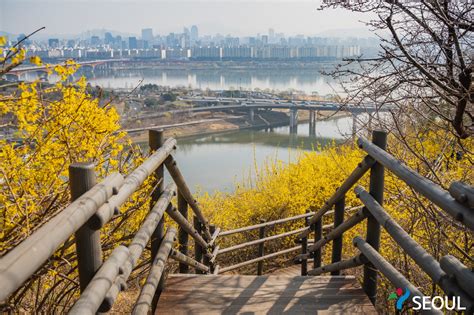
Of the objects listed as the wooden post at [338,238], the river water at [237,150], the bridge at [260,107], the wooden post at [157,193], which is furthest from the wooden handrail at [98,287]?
the bridge at [260,107]

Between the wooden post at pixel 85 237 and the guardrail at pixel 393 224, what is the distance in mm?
1006

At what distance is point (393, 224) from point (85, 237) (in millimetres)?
1286

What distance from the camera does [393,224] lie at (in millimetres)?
1846

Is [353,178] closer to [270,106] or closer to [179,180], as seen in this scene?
[179,180]

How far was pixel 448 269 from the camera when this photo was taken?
1241 mm

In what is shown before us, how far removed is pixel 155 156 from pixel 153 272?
52 centimetres

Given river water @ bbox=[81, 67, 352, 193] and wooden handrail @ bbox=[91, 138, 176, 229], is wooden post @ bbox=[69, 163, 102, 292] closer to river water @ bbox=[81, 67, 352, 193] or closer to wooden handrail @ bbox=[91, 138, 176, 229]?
wooden handrail @ bbox=[91, 138, 176, 229]

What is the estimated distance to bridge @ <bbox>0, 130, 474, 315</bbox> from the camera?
1.04 metres

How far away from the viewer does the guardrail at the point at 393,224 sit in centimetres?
121

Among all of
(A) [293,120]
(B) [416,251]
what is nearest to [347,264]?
(B) [416,251]

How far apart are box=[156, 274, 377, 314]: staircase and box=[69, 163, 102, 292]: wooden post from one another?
1143mm

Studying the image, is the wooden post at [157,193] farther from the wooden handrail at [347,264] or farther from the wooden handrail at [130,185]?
the wooden handrail at [347,264]

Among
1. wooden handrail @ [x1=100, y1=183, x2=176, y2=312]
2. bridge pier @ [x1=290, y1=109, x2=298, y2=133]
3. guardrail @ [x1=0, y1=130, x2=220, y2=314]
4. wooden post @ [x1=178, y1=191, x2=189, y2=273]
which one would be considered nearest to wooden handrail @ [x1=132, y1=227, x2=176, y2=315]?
guardrail @ [x1=0, y1=130, x2=220, y2=314]

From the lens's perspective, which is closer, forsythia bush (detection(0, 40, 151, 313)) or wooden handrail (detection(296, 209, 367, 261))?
wooden handrail (detection(296, 209, 367, 261))
